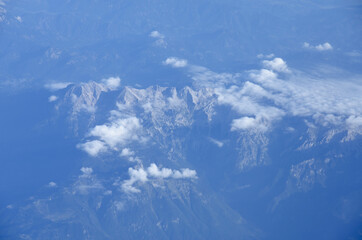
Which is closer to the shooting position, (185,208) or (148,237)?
(148,237)

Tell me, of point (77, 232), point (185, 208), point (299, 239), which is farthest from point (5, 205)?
point (299, 239)

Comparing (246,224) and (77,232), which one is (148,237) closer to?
(77,232)

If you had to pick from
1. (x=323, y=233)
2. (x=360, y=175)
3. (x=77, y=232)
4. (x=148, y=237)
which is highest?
(x=77, y=232)

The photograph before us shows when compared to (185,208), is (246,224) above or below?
below

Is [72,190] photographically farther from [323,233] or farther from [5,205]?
[323,233]

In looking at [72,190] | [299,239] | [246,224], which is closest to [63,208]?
[72,190]

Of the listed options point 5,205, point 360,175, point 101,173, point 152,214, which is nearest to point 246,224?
point 152,214

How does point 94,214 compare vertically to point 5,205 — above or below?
below

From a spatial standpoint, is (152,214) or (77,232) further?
(152,214)

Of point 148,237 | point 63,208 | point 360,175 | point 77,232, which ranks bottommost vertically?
point 360,175
